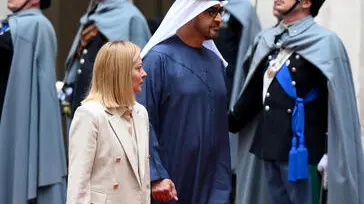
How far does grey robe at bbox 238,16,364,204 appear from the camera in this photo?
22.3 ft

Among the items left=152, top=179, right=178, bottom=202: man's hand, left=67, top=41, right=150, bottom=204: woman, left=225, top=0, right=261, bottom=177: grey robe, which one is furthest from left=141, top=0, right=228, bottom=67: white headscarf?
left=225, top=0, right=261, bottom=177: grey robe

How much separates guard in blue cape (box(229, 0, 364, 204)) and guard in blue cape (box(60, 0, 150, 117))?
4.52ft

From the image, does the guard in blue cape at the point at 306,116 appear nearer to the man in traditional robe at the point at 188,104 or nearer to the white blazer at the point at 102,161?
the man in traditional robe at the point at 188,104

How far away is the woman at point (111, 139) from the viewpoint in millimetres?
4844

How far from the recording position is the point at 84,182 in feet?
15.8

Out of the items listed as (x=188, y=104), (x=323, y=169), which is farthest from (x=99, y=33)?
(x=188, y=104)

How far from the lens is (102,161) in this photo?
4.90 m

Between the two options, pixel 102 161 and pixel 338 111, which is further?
pixel 338 111

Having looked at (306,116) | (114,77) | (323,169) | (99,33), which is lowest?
(323,169)

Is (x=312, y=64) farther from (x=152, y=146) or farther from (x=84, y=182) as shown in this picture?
(x=84, y=182)

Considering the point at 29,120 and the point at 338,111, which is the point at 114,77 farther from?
the point at 29,120

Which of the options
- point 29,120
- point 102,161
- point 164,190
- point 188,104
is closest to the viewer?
point 102,161

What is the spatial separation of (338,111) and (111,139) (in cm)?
229

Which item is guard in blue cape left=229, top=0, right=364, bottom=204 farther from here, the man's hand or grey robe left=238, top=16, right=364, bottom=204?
the man's hand
